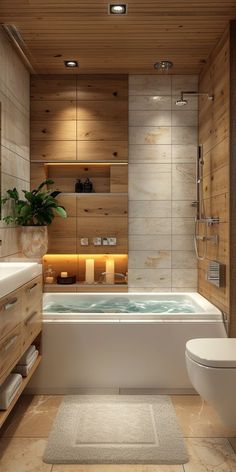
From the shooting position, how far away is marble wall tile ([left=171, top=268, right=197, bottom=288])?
398 cm

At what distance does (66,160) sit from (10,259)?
1.17 m

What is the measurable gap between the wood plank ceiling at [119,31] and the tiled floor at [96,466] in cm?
266

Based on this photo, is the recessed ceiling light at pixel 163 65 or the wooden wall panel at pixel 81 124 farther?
the wooden wall panel at pixel 81 124

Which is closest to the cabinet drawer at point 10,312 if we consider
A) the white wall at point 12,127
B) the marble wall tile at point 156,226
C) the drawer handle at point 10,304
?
the drawer handle at point 10,304

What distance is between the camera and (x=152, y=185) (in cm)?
398

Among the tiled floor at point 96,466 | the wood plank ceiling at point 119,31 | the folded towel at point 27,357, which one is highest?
the wood plank ceiling at point 119,31

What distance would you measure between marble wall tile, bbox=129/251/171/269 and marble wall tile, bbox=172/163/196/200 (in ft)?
1.92

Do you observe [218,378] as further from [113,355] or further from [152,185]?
[152,185]

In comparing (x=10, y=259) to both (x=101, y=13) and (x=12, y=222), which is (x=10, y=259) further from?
(x=101, y=13)

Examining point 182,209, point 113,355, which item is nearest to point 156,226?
point 182,209

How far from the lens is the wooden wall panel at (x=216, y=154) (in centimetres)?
302

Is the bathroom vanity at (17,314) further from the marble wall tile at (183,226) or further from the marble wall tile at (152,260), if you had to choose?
the marble wall tile at (183,226)

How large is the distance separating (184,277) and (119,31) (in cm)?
222

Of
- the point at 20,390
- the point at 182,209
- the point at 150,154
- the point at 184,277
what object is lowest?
the point at 20,390
